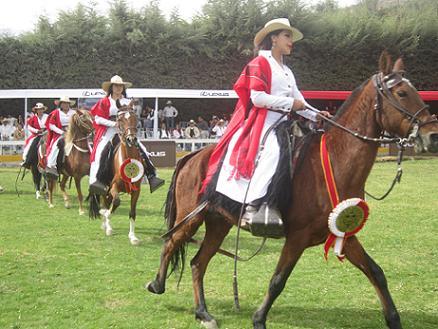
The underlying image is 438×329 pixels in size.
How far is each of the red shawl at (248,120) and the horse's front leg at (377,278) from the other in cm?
117

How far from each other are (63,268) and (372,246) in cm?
476

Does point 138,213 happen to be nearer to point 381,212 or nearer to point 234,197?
point 381,212

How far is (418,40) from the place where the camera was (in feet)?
112

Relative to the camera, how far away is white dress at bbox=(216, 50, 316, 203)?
Result: 16.1 feet

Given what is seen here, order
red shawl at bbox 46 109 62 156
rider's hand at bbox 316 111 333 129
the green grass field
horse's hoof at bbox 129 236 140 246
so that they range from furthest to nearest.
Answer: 1. red shawl at bbox 46 109 62 156
2. horse's hoof at bbox 129 236 140 246
3. the green grass field
4. rider's hand at bbox 316 111 333 129

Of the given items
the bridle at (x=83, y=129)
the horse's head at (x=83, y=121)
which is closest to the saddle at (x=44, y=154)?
the bridle at (x=83, y=129)

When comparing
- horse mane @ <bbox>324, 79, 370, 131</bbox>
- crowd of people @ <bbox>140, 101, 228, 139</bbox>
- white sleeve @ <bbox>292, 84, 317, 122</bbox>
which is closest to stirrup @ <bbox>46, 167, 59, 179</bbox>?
white sleeve @ <bbox>292, 84, 317, 122</bbox>

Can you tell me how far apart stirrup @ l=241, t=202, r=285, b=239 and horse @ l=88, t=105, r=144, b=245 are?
14.7 ft

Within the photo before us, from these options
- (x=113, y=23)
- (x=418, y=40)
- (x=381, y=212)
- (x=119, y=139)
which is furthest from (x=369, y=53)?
(x=119, y=139)

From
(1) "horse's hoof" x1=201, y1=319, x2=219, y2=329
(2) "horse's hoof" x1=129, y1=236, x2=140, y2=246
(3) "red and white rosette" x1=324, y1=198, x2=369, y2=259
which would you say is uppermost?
(3) "red and white rosette" x1=324, y1=198, x2=369, y2=259

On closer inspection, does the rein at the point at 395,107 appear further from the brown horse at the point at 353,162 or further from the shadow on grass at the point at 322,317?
the shadow on grass at the point at 322,317

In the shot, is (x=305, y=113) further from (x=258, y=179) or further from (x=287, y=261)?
(x=287, y=261)

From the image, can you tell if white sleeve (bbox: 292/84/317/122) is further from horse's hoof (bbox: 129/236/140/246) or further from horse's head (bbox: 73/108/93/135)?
horse's head (bbox: 73/108/93/135)

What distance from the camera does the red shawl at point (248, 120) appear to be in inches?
198
